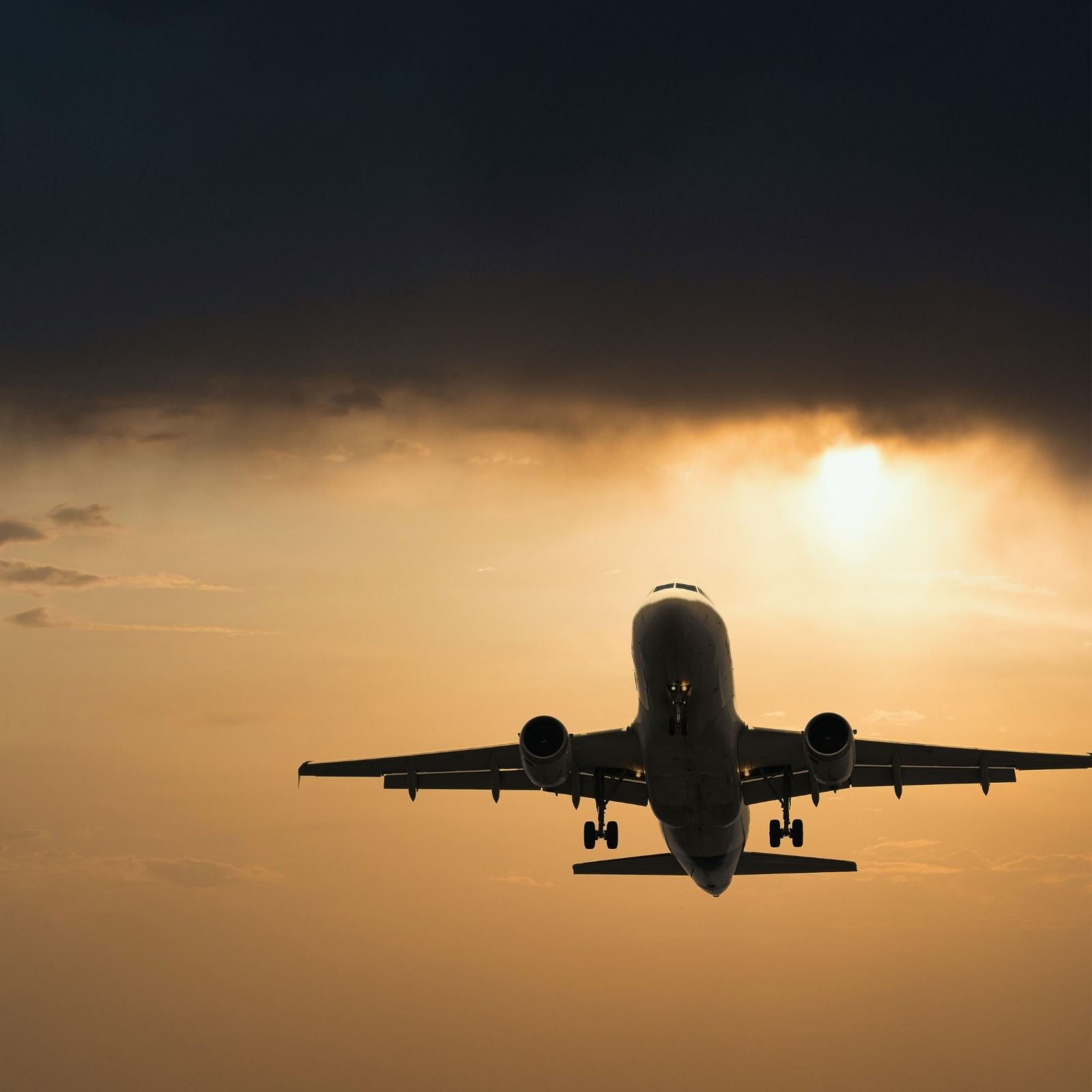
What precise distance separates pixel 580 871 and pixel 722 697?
10.3 m

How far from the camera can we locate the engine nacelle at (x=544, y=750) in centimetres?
2995

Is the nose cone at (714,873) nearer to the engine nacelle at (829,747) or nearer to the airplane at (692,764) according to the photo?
the airplane at (692,764)

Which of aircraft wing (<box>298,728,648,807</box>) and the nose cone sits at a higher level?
aircraft wing (<box>298,728,648,807</box>)

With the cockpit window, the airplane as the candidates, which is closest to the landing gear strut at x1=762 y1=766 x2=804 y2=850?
the airplane

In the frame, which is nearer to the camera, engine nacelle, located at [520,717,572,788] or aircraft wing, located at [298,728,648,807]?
engine nacelle, located at [520,717,572,788]

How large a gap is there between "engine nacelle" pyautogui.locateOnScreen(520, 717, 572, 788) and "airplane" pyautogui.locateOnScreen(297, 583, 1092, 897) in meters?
0.03

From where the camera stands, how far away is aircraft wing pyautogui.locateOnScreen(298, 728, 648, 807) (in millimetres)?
32562

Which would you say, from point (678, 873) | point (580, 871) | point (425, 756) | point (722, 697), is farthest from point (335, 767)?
point (722, 697)

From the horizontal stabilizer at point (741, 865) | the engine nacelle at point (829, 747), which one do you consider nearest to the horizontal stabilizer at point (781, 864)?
the horizontal stabilizer at point (741, 865)

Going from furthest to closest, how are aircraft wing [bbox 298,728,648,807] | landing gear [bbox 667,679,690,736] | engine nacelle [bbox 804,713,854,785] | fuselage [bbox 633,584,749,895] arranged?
aircraft wing [bbox 298,728,648,807]
engine nacelle [bbox 804,713,854,785]
landing gear [bbox 667,679,690,736]
fuselage [bbox 633,584,749,895]

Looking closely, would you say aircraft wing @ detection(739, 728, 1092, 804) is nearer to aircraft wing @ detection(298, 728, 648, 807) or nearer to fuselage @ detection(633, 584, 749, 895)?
fuselage @ detection(633, 584, 749, 895)

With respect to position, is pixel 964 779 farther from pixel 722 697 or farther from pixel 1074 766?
pixel 722 697

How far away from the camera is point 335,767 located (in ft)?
120

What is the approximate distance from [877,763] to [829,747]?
6.18 m
